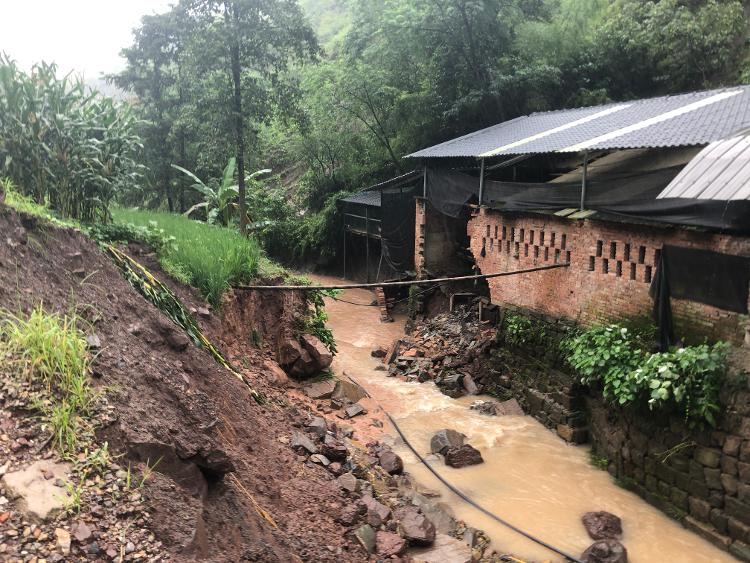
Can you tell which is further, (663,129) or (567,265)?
(567,265)

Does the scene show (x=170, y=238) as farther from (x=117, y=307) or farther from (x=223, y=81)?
(x=223, y=81)

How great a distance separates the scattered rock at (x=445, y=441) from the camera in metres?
8.78

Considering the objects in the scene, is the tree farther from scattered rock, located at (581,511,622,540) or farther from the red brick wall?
scattered rock, located at (581,511,622,540)

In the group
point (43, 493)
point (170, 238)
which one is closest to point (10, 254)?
point (43, 493)

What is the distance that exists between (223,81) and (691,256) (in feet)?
40.7

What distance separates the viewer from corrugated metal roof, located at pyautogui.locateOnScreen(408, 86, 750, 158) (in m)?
7.97

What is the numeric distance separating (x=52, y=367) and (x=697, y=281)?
24.4 feet

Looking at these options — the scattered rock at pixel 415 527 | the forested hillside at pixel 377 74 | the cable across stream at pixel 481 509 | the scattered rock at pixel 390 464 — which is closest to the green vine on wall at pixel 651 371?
the cable across stream at pixel 481 509

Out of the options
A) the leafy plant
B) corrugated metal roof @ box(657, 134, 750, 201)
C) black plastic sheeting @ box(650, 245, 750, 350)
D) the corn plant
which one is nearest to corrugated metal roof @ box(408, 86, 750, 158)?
corrugated metal roof @ box(657, 134, 750, 201)

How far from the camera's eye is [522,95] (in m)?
18.8

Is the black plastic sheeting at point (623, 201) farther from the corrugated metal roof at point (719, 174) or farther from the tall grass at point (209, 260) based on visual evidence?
the tall grass at point (209, 260)

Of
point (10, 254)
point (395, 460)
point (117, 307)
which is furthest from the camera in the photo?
point (395, 460)

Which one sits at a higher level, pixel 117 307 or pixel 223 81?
pixel 223 81

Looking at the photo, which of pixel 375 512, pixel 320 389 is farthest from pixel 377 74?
pixel 375 512
